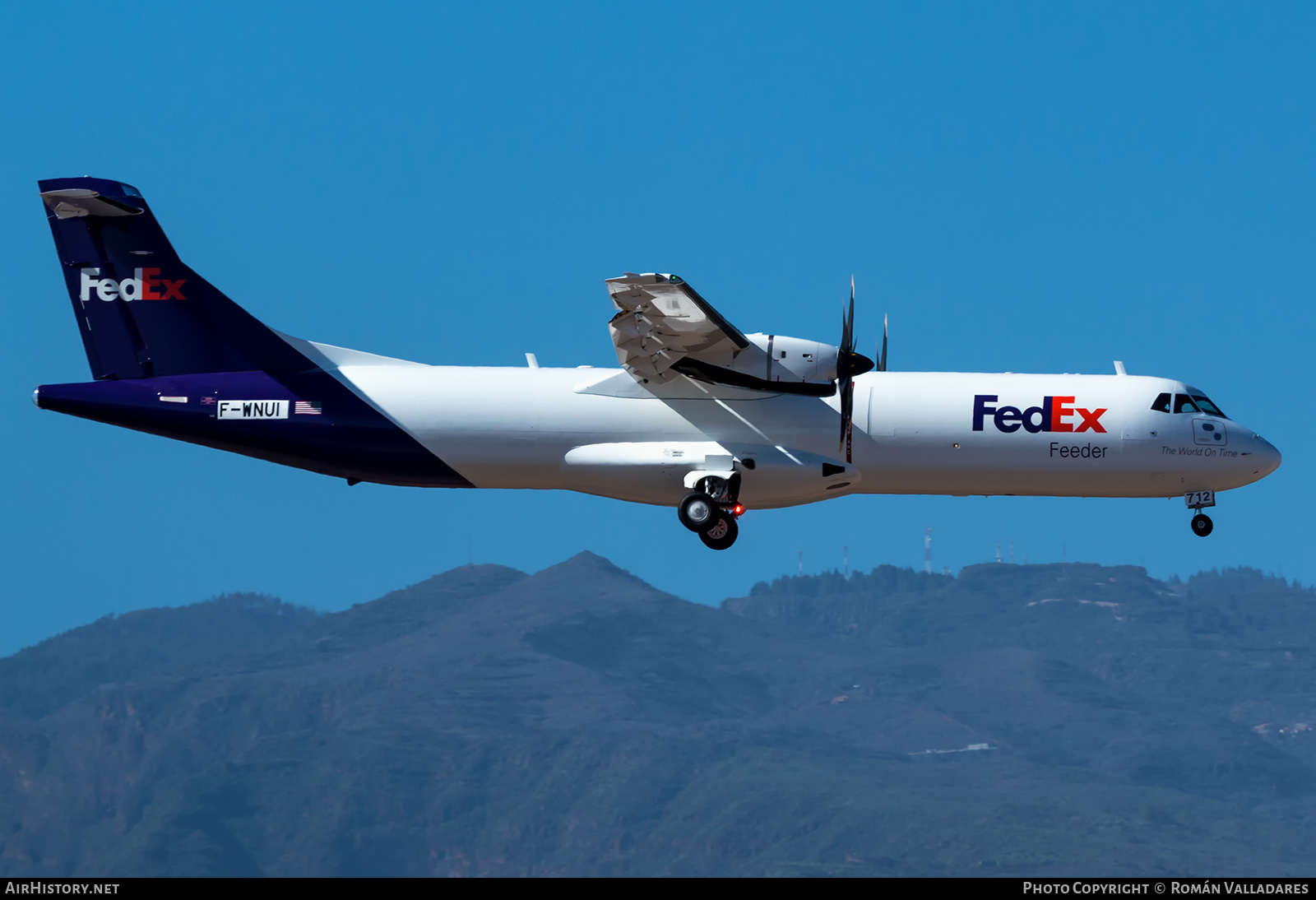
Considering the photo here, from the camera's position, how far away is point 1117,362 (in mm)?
35406

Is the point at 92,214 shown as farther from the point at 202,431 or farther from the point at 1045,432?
the point at 1045,432

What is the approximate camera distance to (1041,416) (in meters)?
33.5

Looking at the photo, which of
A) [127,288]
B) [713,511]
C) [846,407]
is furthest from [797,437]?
[127,288]

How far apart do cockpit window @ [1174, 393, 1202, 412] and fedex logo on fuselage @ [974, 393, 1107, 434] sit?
169 centimetres

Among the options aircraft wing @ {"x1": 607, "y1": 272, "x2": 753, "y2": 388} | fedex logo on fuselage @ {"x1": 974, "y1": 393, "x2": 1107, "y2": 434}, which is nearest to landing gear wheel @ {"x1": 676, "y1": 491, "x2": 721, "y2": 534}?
aircraft wing @ {"x1": 607, "y1": 272, "x2": 753, "y2": 388}

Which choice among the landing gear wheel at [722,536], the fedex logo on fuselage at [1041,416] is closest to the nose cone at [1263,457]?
the fedex logo on fuselage at [1041,416]

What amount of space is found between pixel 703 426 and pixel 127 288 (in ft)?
42.3

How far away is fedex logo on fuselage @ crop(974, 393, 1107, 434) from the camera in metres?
33.4

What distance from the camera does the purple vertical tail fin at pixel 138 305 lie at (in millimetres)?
34656

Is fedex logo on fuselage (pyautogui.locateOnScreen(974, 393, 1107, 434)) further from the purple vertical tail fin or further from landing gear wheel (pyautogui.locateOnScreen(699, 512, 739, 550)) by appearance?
the purple vertical tail fin

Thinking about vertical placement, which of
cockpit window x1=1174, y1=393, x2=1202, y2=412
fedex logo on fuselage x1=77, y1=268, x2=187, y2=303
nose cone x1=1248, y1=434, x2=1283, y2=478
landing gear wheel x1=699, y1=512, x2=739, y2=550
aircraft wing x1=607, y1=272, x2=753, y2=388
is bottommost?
landing gear wheel x1=699, y1=512, x2=739, y2=550
